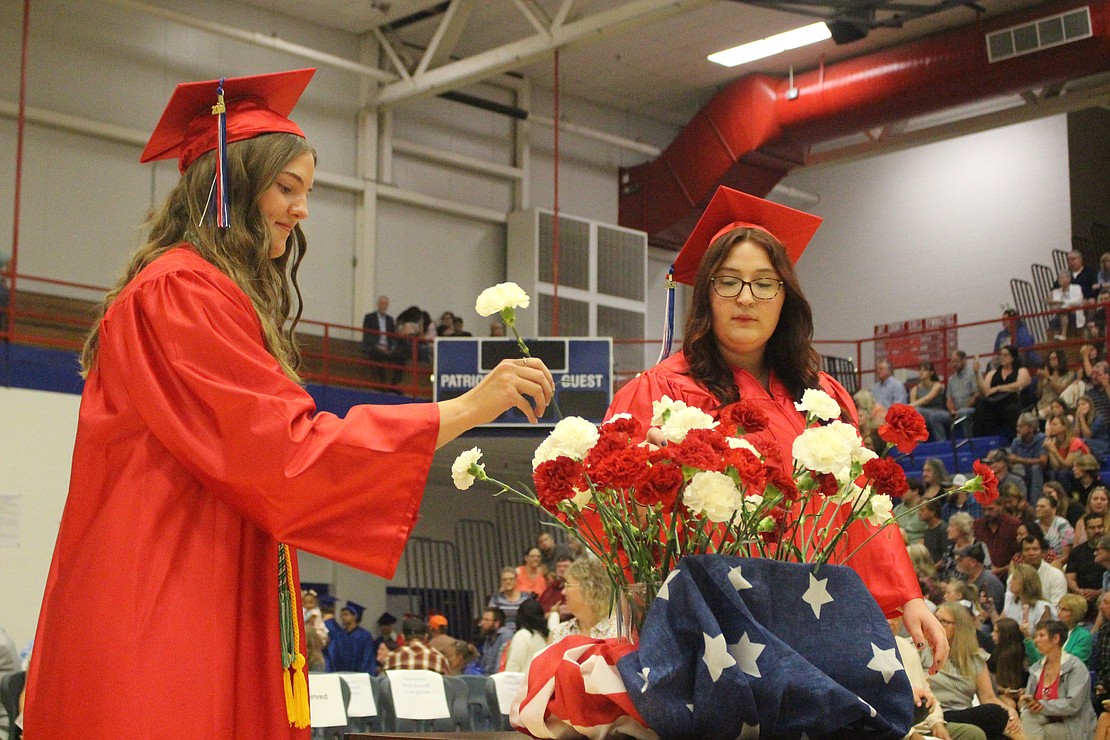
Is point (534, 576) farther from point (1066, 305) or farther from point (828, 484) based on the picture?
point (828, 484)

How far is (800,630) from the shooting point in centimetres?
164

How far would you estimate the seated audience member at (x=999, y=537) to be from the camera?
9.13 metres

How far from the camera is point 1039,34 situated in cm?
1328

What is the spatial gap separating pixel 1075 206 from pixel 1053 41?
10.4ft

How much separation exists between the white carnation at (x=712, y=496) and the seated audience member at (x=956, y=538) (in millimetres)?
8096

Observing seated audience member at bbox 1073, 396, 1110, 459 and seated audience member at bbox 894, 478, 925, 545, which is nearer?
seated audience member at bbox 894, 478, 925, 545

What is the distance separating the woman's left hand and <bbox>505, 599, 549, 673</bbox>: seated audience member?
18.6 feet

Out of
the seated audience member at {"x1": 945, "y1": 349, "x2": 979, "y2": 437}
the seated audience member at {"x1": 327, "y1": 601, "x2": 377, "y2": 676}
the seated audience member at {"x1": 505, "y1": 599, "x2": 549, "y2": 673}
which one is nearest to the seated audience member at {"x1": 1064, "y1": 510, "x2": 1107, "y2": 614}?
the seated audience member at {"x1": 505, "y1": 599, "x2": 549, "y2": 673}

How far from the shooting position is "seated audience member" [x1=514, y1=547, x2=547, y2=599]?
10391 mm

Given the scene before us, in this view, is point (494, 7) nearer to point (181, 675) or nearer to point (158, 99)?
point (158, 99)

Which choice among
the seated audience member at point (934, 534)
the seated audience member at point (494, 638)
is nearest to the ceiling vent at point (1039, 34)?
the seated audience member at point (934, 534)

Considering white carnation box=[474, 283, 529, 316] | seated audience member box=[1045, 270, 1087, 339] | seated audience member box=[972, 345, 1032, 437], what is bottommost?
white carnation box=[474, 283, 529, 316]

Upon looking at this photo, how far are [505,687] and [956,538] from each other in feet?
13.0

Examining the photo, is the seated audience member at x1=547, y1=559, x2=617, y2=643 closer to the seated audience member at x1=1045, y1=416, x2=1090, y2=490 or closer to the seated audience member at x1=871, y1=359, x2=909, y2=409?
the seated audience member at x1=1045, y1=416, x2=1090, y2=490
